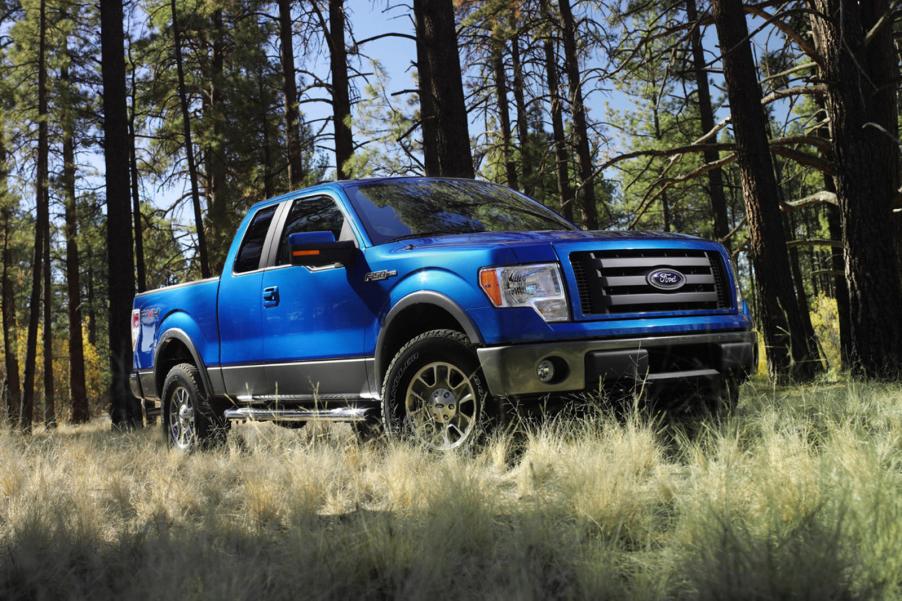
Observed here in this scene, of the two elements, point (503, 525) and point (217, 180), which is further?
point (217, 180)

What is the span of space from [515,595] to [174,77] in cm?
2222

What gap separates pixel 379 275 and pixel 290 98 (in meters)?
14.5

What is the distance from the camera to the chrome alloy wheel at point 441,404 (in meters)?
5.20

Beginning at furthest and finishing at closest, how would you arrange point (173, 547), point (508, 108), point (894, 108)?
→ point (508, 108) → point (894, 108) → point (173, 547)

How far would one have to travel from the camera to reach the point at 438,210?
6383 mm

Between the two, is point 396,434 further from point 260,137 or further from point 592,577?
point 260,137

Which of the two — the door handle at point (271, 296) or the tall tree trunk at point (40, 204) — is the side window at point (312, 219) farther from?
the tall tree trunk at point (40, 204)

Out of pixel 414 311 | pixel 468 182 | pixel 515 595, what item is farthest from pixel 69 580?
pixel 468 182

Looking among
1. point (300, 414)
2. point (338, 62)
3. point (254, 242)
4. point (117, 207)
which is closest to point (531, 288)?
point (300, 414)

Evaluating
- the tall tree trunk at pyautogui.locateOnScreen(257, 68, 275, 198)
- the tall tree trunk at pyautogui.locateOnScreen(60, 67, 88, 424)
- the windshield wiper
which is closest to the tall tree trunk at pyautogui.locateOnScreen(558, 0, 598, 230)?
the tall tree trunk at pyautogui.locateOnScreen(257, 68, 275, 198)

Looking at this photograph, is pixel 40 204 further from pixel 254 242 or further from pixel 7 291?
pixel 254 242

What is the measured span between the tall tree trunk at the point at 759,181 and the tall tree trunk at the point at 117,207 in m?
10.4

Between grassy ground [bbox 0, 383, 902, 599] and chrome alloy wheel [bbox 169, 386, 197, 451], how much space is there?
2241 mm

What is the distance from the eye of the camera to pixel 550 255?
16.5 feet
